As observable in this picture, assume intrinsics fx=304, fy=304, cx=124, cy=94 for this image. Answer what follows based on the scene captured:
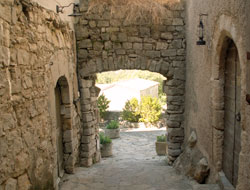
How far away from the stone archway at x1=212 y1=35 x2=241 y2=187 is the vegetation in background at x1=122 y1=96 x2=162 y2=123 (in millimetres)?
8461

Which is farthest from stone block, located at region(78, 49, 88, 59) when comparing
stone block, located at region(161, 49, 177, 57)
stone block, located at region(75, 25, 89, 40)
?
stone block, located at region(161, 49, 177, 57)

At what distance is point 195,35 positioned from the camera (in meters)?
5.91

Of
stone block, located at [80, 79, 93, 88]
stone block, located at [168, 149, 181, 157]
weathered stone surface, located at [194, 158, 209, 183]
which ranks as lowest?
stone block, located at [168, 149, 181, 157]

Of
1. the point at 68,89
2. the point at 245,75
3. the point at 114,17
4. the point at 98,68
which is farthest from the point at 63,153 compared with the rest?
the point at 245,75

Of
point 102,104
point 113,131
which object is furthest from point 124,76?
point 113,131

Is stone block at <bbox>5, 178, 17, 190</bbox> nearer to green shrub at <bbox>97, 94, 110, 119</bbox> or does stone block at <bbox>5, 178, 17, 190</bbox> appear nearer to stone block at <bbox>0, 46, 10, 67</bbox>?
stone block at <bbox>0, 46, 10, 67</bbox>

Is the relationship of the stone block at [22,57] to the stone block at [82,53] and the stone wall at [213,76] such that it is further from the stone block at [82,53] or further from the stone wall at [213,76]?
the stone block at [82,53]

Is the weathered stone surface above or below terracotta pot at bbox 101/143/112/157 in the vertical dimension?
above

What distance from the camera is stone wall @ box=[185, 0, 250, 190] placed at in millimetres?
3246

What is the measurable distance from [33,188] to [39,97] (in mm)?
1138

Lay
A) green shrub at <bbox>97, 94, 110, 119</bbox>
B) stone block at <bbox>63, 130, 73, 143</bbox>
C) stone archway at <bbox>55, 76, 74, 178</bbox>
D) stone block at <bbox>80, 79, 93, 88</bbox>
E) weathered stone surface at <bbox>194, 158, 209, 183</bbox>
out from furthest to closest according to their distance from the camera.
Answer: green shrub at <bbox>97, 94, 110, 119</bbox> → stone block at <bbox>80, 79, 93, 88</bbox> → stone block at <bbox>63, 130, 73, 143</bbox> → stone archway at <bbox>55, 76, 74, 178</bbox> → weathered stone surface at <bbox>194, 158, 209, 183</bbox>

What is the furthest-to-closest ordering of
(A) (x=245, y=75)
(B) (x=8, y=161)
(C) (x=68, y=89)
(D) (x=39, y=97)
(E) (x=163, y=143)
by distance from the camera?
(E) (x=163, y=143) → (C) (x=68, y=89) → (D) (x=39, y=97) → (A) (x=245, y=75) → (B) (x=8, y=161)

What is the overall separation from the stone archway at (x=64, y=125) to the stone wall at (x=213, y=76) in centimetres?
248

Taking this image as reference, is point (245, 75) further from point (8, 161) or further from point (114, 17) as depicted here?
point (114, 17)
